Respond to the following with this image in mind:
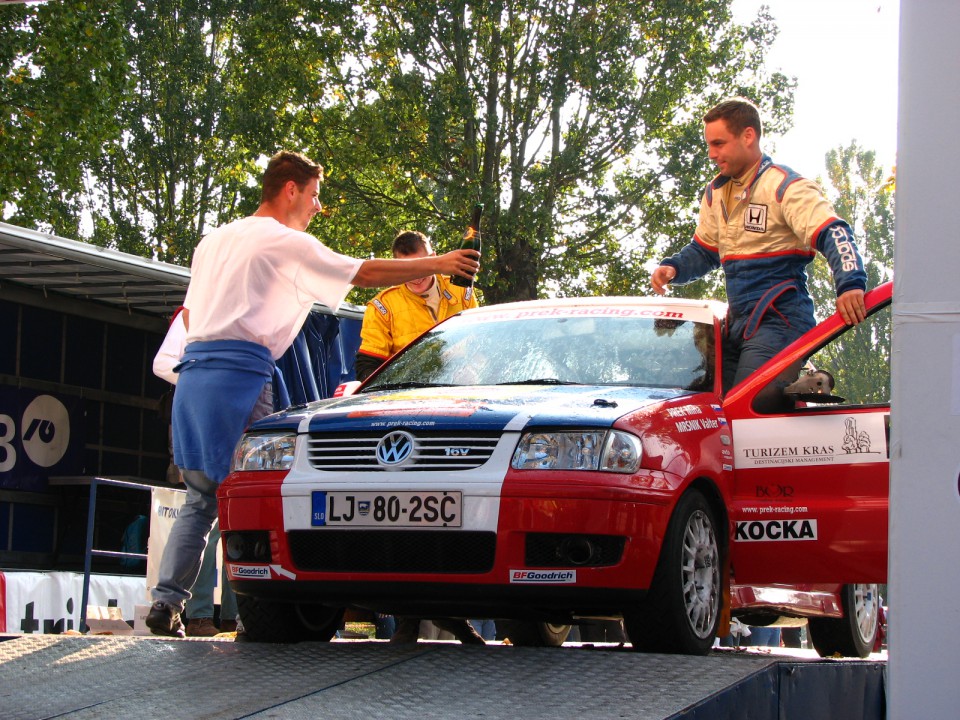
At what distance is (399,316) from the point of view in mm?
8000

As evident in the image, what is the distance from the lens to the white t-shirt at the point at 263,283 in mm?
5828

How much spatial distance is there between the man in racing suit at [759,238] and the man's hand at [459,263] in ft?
3.72

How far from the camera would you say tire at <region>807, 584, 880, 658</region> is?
6951 mm

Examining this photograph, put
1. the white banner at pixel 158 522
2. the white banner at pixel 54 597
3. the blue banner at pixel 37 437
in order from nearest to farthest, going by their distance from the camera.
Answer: the white banner at pixel 54 597 → the white banner at pixel 158 522 → the blue banner at pixel 37 437

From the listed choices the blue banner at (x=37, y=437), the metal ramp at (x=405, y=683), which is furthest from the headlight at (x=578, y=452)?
the blue banner at (x=37, y=437)

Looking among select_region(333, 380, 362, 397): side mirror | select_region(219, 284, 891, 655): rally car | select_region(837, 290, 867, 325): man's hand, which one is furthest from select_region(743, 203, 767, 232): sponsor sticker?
select_region(333, 380, 362, 397): side mirror

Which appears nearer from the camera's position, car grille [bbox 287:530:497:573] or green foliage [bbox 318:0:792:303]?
car grille [bbox 287:530:497:573]

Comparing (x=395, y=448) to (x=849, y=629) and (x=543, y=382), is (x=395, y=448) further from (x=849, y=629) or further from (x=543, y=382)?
(x=849, y=629)

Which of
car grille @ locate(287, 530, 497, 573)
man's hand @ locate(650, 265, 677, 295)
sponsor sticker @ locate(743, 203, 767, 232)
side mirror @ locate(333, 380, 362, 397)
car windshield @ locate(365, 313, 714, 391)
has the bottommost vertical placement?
car grille @ locate(287, 530, 497, 573)

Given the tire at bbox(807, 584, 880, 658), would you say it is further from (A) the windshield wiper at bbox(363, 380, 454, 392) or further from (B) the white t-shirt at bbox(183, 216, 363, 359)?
(B) the white t-shirt at bbox(183, 216, 363, 359)

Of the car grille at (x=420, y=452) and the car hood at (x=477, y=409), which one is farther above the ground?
the car hood at (x=477, y=409)

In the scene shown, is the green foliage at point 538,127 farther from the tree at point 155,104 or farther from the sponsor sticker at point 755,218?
the sponsor sticker at point 755,218

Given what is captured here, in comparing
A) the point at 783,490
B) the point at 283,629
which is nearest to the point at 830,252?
the point at 783,490

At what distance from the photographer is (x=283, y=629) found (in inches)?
215
